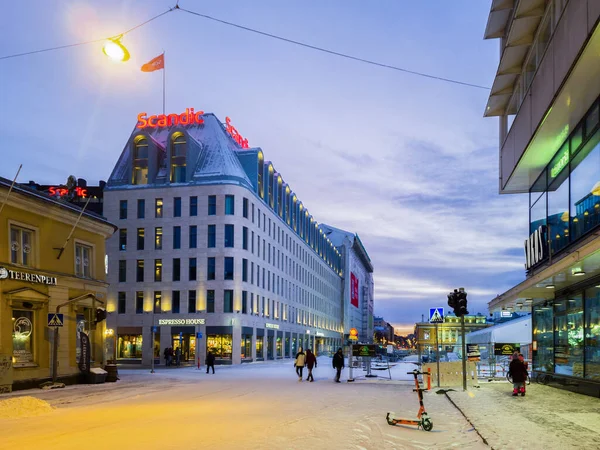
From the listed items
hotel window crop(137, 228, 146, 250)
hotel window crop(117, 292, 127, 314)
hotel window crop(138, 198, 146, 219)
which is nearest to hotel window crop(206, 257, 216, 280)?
hotel window crop(137, 228, 146, 250)

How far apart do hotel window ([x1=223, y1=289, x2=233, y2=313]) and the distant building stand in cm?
7004

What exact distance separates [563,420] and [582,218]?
659cm

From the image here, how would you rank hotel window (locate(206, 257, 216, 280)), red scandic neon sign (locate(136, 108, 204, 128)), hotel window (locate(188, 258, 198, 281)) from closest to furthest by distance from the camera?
hotel window (locate(206, 257, 216, 280))
hotel window (locate(188, 258, 198, 281))
red scandic neon sign (locate(136, 108, 204, 128))

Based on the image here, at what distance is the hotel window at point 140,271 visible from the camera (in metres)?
63.0

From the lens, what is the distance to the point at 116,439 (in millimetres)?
11984

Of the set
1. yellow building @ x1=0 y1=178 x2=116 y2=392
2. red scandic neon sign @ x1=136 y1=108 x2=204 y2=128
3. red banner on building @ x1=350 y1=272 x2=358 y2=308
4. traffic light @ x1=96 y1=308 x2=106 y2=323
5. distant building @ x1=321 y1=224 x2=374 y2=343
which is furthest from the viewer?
red banner on building @ x1=350 y1=272 x2=358 y2=308

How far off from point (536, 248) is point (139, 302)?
4686 centimetres

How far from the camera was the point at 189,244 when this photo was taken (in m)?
62.0

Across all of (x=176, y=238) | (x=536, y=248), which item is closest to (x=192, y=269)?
(x=176, y=238)

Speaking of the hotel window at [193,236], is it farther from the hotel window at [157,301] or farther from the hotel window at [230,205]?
the hotel window at [157,301]

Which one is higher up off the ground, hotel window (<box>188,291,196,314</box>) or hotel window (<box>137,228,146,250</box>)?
hotel window (<box>137,228,146,250</box>)

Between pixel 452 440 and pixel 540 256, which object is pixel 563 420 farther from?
pixel 540 256

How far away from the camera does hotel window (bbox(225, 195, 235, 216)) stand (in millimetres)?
60906

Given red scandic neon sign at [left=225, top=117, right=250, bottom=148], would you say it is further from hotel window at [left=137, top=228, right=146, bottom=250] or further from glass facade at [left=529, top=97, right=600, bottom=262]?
glass facade at [left=529, top=97, right=600, bottom=262]
